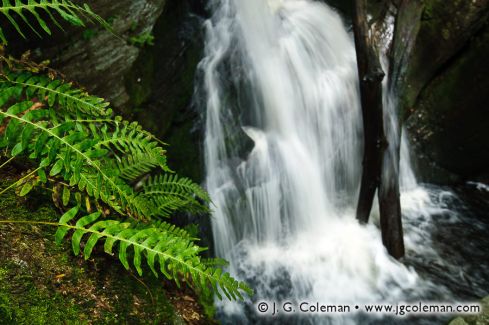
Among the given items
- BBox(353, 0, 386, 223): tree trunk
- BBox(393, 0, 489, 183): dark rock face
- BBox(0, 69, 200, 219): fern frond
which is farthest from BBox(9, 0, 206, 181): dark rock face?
BBox(393, 0, 489, 183): dark rock face

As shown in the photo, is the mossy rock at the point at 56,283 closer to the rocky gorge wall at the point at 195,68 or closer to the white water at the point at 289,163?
the rocky gorge wall at the point at 195,68

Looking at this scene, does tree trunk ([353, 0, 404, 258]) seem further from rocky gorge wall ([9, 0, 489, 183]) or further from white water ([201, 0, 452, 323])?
rocky gorge wall ([9, 0, 489, 183])

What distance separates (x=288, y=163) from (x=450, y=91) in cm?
337

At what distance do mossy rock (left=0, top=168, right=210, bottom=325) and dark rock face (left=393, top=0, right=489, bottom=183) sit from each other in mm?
5089

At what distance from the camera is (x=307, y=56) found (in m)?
5.98

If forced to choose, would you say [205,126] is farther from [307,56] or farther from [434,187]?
[434,187]

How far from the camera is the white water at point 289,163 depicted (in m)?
4.75

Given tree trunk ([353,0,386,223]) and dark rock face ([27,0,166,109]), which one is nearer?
dark rock face ([27,0,166,109])

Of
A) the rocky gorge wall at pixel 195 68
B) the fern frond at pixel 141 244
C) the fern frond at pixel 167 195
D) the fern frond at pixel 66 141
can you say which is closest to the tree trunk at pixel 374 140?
the rocky gorge wall at pixel 195 68

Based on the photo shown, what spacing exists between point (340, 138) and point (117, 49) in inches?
143

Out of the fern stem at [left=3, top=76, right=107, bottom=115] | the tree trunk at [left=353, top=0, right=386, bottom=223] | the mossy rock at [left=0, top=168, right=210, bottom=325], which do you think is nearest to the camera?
the mossy rock at [left=0, top=168, right=210, bottom=325]

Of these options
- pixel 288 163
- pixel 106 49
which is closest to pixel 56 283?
pixel 106 49

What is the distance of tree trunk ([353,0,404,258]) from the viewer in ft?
14.4

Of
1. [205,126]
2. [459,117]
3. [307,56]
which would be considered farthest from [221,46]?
[459,117]
